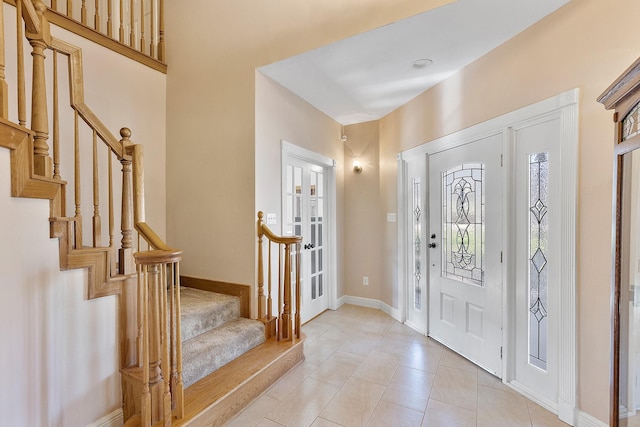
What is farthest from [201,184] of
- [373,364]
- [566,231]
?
[566,231]

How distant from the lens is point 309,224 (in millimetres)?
3639

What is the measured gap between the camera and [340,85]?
2996mm

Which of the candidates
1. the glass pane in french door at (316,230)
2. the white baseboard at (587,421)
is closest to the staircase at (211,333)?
the glass pane in french door at (316,230)

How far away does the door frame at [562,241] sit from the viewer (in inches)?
71.6

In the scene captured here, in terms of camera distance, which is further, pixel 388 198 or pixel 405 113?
pixel 388 198

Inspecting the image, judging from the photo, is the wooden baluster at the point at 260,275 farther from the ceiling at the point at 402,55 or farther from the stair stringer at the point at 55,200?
the ceiling at the point at 402,55

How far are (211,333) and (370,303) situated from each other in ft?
7.63

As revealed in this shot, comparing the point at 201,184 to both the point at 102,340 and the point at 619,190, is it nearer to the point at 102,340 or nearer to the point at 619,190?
the point at 102,340

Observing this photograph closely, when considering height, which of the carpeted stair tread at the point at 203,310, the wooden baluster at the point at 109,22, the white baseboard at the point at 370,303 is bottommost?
the white baseboard at the point at 370,303

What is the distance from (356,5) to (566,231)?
2156 mm

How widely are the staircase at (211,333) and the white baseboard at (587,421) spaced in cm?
225

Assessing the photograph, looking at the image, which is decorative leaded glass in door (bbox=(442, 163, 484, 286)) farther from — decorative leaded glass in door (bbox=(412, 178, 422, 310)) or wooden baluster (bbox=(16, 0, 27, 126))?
wooden baluster (bbox=(16, 0, 27, 126))

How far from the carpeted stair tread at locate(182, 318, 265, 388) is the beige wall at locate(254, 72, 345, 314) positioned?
968mm

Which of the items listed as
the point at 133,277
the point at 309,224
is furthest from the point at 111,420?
the point at 309,224
